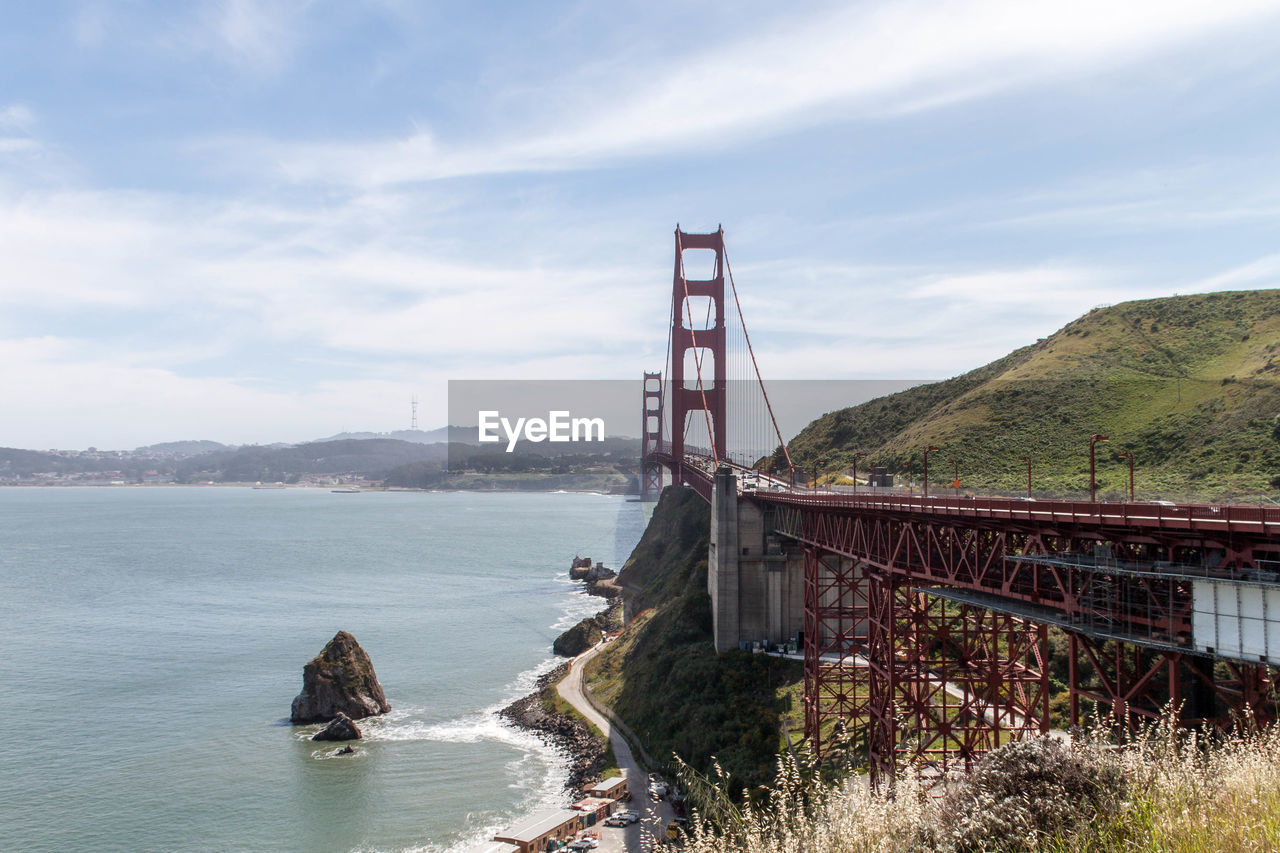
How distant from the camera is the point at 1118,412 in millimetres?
57219

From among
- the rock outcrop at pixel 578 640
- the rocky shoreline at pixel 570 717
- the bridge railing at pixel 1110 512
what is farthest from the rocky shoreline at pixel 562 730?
the bridge railing at pixel 1110 512

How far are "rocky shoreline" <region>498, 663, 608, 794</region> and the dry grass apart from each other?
27.1 meters

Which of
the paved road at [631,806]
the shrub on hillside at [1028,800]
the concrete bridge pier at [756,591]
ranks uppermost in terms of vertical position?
the shrub on hillside at [1028,800]

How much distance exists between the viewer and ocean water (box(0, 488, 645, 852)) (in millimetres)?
32719

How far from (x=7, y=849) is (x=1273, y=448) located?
54000 mm

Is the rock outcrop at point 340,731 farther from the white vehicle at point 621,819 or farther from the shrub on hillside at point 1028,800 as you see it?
the shrub on hillside at point 1028,800

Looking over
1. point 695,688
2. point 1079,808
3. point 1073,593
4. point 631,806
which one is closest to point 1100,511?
point 1073,593

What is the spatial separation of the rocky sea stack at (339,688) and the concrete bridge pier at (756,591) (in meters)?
18.1

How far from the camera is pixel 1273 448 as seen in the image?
141ft

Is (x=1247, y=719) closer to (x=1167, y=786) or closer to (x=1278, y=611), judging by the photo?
(x=1278, y=611)

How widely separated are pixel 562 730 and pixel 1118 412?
131ft

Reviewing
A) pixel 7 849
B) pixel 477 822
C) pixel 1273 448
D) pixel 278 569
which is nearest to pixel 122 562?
pixel 278 569

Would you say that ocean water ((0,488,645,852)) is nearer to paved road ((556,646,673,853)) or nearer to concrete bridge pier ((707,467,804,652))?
paved road ((556,646,673,853))

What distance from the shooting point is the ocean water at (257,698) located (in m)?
32.7
